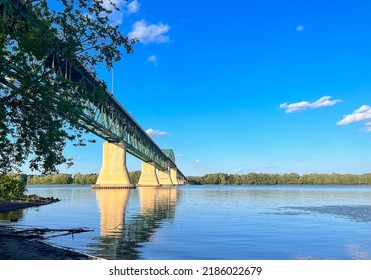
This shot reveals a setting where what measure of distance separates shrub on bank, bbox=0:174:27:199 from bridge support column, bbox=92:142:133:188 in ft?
221

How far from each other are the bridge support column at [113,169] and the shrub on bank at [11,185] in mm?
67484

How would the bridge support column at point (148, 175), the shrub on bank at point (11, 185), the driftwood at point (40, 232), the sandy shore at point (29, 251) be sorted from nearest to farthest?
1. the sandy shore at point (29, 251)
2. the driftwood at point (40, 232)
3. the shrub on bank at point (11, 185)
4. the bridge support column at point (148, 175)

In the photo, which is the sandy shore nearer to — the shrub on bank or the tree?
the tree

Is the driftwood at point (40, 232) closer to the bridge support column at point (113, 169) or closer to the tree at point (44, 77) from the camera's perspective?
the tree at point (44, 77)

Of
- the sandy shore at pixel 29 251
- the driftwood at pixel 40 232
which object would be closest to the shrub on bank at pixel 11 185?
the driftwood at pixel 40 232

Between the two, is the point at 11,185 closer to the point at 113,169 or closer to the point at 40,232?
the point at 40,232

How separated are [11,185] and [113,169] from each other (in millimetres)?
75294

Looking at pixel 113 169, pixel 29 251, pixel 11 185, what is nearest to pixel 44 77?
pixel 29 251

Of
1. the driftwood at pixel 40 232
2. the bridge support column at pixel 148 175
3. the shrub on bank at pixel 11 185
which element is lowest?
the driftwood at pixel 40 232

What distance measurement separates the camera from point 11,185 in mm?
54031

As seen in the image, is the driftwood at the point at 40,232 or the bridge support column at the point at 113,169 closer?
the driftwood at the point at 40,232

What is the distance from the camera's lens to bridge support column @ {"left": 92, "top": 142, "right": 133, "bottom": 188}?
127062 millimetres

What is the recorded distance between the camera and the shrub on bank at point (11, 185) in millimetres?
51062
